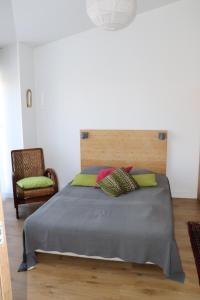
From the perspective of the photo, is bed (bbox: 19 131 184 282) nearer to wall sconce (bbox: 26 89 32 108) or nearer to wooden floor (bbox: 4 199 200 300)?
wooden floor (bbox: 4 199 200 300)

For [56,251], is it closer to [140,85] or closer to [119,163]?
[119,163]

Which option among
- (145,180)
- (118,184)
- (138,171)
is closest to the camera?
(118,184)

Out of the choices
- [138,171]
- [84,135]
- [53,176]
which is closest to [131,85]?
[84,135]

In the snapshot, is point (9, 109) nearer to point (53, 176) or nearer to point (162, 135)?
point (53, 176)

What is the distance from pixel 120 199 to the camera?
10.2 ft

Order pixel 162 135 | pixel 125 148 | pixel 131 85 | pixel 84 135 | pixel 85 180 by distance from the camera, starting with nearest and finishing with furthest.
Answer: pixel 85 180
pixel 162 135
pixel 131 85
pixel 125 148
pixel 84 135

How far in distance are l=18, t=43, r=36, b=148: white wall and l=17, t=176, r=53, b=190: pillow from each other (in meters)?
0.81

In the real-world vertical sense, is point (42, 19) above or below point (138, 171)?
above

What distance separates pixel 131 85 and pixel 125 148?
0.96m

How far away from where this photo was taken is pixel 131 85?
4.13 metres

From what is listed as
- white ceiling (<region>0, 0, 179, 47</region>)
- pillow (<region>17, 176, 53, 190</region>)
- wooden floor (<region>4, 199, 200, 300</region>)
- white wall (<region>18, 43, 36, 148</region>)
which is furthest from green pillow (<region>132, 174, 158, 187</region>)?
white ceiling (<region>0, 0, 179, 47</region>)

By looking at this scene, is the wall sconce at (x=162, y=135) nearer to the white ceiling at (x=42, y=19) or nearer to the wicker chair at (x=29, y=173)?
the wicker chair at (x=29, y=173)

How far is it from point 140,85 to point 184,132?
96cm

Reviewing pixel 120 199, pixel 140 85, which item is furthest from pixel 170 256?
pixel 140 85
